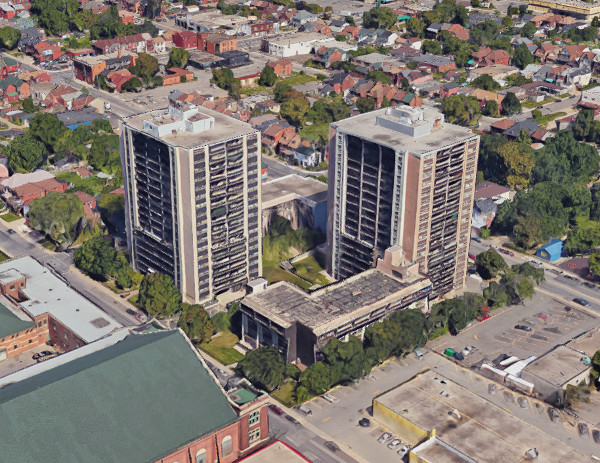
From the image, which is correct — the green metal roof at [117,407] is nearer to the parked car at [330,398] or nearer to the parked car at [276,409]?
the parked car at [276,409]

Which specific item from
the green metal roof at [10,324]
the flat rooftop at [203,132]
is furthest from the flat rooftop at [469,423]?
the green metal roof at [10,324]

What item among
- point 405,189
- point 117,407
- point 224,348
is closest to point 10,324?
point 224,348

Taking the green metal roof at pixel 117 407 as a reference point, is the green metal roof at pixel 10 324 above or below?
below

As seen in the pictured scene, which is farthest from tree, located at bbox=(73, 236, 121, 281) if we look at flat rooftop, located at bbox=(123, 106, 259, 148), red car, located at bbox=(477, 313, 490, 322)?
red car, located at bbox=(477, 313, 490, 322)

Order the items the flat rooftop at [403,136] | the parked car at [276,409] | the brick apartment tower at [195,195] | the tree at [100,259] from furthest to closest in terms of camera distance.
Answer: the tree at [100,259] → the flat rooftop at [403,136] → the brick apartment tower at [195,195] → the parked car at [276,409]

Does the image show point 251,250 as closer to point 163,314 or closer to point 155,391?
point 163,314

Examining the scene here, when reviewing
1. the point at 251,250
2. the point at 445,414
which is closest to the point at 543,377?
the point at 445,414
